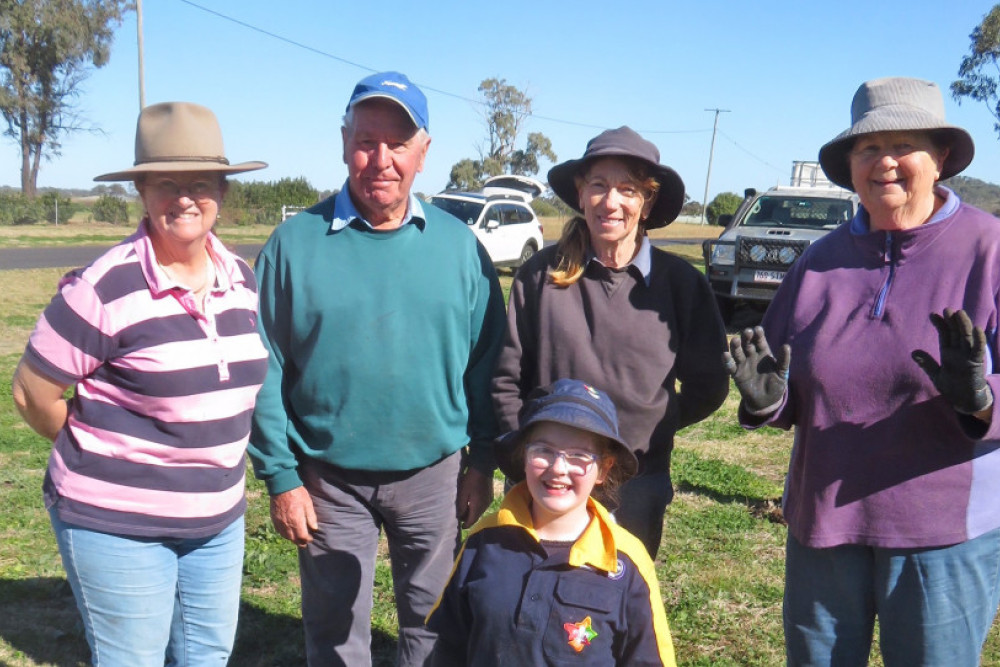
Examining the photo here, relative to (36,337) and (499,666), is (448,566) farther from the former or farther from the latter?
(36,337)

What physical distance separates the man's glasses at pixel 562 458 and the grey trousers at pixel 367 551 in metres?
0.79

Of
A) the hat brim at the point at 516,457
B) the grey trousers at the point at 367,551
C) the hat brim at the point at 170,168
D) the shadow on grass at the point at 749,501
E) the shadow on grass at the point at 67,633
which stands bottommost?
the shadow on grass at the point at 67,633

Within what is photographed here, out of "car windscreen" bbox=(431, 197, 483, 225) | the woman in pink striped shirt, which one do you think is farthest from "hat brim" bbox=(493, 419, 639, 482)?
"car windscreen" bbox=(431, 197, 483, 225)

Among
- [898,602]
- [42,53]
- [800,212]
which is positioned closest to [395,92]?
[898,602]

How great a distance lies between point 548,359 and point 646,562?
70 cm

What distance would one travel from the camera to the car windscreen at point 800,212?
11680 millimetres

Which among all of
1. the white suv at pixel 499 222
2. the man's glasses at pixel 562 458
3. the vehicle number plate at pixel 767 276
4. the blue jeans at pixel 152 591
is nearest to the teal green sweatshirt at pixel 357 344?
the blue jeans at pixel 152 591

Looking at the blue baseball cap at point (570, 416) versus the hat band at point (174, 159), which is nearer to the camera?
the blue baseball cap at point (570, 416)

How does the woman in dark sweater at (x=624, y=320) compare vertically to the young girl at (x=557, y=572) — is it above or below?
above

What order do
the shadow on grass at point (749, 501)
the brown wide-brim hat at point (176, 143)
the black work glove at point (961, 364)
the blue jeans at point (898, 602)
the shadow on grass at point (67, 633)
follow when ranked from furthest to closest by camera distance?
the shadow on grass at point (749, 501), the shadow on grass at point (67, 633), the brown wide-brim hat at point (176, 143), the blue jeans at point (898, 602), the black work glove at point (961, 364)

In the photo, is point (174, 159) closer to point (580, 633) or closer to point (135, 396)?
point (135, 396)

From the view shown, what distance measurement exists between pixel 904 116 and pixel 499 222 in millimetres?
17265

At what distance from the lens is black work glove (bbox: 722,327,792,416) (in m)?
2.34

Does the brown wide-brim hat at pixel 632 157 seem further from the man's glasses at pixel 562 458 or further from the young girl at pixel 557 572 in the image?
the man's glasses at pixel 562 458
